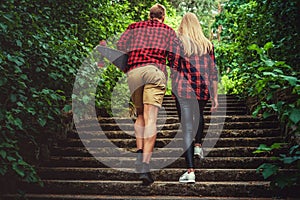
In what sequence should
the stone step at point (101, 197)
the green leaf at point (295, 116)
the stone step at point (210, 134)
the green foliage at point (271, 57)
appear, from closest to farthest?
the green leaf at point (295, 116) < the green foliage at point (271, 57) < the stone step at point (101, 197) < the stone step at point (210, 134)

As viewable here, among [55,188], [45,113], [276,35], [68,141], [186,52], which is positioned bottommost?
[55,188]

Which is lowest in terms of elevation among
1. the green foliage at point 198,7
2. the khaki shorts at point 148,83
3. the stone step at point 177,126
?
the stone step at point 177,126

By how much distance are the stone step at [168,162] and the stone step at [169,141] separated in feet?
1.73

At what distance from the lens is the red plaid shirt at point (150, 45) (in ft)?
13.2

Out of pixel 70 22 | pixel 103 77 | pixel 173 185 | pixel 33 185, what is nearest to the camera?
pixel 173 185

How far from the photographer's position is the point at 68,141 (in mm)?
5574

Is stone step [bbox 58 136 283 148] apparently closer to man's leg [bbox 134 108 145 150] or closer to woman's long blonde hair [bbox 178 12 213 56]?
man's leg [bbox 134 108 145 150]

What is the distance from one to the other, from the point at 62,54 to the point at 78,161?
54.5 inches

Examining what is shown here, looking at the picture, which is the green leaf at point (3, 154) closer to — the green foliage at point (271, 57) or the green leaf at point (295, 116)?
the green foliage at point (271, 57)

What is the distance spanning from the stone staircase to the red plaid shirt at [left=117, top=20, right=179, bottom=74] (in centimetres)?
126

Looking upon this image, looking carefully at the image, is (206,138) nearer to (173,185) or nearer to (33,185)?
(173,185)

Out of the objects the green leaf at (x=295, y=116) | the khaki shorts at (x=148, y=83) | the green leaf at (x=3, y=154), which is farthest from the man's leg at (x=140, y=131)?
the green leaf at (x=295, y=116)

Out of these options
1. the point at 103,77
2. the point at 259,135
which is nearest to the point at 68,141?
the point at 103,77

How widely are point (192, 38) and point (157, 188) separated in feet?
5.46
